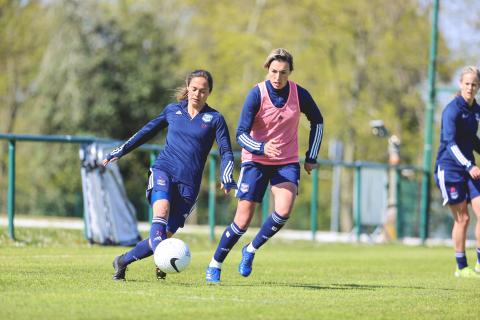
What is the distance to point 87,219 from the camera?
16.8 meters

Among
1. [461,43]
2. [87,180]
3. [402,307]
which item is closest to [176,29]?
[461,43]

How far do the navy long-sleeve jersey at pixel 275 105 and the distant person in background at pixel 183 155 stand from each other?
0.22 m

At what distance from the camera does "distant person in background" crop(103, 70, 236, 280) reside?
9.70 metres

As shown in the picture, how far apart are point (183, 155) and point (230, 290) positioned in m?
1.38

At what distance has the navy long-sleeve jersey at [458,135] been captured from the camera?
1261 centimetres

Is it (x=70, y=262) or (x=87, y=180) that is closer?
(x=70, y=262)

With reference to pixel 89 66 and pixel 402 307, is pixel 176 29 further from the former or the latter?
pixel 402 307

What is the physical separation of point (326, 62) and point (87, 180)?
3172 cm

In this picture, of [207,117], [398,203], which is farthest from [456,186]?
[398,203]

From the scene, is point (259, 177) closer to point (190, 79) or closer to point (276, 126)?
point (276, 126)

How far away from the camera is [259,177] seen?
33.7 ft

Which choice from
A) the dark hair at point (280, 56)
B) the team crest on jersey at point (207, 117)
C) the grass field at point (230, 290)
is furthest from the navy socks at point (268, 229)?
the dark hair at point (280, 56)

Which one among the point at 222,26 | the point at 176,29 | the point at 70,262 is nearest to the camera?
the point at 70,262

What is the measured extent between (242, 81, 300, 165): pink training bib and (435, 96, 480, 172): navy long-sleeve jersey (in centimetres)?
307
